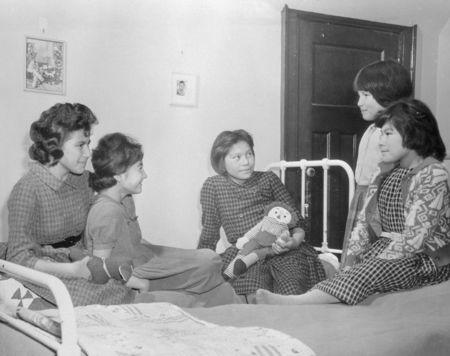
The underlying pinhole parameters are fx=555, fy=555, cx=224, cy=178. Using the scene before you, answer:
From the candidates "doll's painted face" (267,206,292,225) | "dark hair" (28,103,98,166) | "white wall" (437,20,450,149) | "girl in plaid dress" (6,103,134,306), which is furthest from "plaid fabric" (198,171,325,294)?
"white wall" (437,20,450,149)

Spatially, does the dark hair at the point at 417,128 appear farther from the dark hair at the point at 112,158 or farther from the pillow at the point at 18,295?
the pillow at the point at 18,295

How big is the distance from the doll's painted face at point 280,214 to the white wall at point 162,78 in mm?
674

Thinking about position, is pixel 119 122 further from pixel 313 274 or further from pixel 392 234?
pixel 392 234

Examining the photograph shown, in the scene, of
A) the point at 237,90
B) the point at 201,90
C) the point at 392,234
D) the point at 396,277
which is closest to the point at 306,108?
the point at 237,90

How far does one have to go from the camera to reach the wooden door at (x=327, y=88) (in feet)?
10.0

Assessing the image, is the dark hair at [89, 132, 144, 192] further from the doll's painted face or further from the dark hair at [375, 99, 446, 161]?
the dark hair at [375, 99, 446, 161]

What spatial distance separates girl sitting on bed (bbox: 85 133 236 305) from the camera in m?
1.78

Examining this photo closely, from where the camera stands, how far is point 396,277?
1647 mm

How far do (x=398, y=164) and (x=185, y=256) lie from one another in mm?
839

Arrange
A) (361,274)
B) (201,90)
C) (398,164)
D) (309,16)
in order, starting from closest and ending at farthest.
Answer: (361,274) → (398,164) → (201,90) → (309,16)

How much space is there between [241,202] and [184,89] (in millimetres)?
707

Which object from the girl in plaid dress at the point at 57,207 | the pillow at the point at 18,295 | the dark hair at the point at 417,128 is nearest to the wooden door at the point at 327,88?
the dark hair at the point at 417,128

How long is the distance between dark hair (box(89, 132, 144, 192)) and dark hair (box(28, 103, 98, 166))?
6.1 inches

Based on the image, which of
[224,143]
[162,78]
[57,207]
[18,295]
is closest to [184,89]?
[162,78]
